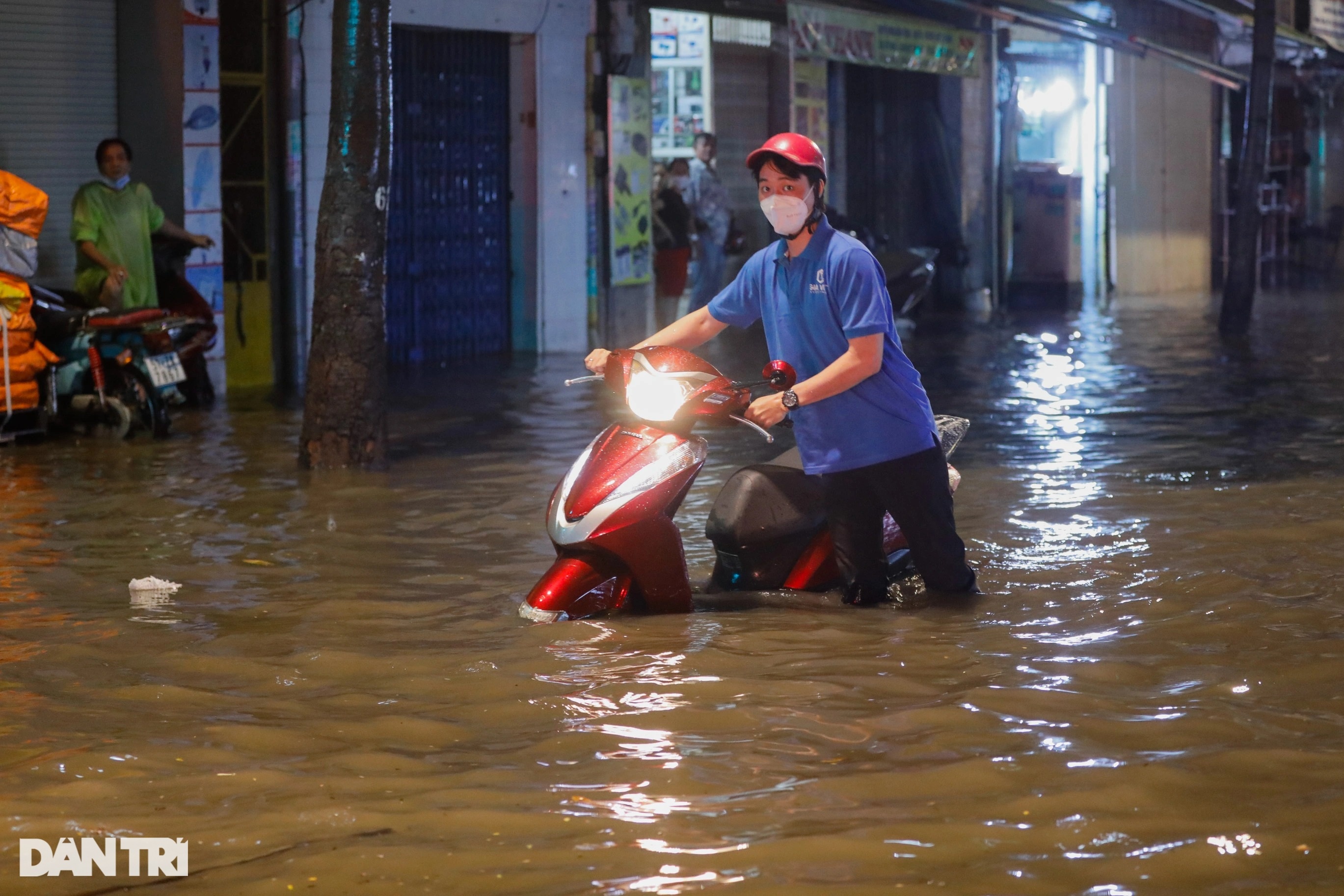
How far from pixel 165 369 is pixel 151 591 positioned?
4435mm

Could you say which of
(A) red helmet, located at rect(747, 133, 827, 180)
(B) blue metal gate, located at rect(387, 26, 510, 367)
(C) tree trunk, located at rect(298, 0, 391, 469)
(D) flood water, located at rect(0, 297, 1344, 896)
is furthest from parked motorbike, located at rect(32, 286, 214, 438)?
(A) red helmet, located at rect(747, 133, 827, 180)

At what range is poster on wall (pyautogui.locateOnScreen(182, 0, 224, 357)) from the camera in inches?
495

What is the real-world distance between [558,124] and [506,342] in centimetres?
210

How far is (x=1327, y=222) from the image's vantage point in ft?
112

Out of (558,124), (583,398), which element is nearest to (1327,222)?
(558,124)

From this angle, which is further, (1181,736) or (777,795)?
(1181,736)

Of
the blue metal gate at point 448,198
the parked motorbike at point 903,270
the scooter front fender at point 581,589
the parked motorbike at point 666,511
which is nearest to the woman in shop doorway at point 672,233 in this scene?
the parked motorbike at point 903,270

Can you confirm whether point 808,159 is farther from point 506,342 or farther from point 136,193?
point 506,342

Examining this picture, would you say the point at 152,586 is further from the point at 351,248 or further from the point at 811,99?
the point at 811,99

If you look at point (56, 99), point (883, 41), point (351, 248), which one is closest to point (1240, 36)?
point (883, 41)

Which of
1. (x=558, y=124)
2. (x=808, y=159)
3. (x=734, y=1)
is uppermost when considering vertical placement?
(x=734, y=1)

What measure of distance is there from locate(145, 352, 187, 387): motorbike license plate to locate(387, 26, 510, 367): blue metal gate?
15.3 ft

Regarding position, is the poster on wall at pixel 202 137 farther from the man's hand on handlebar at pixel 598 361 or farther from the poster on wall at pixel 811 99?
the man's hand on handlebar at pixel 598 361

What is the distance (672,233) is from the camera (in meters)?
17.4
